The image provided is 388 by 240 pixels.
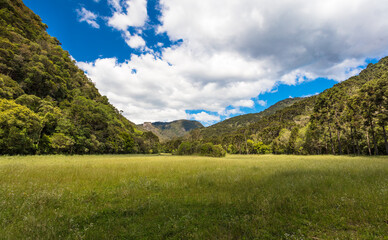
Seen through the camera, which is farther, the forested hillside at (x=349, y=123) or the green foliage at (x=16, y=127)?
the forested hillside at (x=349, y=123)

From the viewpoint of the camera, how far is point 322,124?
4722cm

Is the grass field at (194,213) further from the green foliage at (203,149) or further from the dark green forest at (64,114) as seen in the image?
the green foliage at (203,149)

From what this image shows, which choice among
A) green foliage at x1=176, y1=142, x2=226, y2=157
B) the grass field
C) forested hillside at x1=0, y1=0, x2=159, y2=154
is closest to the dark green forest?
forested hillside at x1=0, y1=0, x2=159, y2=154

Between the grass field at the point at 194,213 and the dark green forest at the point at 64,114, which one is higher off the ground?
the dark green forest at the point at 64,114

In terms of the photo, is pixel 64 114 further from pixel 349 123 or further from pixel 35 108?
pixel 349 123

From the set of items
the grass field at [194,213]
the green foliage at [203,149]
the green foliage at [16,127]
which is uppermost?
the green foliage at [16,127]

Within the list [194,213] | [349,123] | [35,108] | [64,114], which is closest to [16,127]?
[35,108]

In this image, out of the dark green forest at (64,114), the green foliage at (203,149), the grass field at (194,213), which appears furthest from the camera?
the green foliage at (203,149)

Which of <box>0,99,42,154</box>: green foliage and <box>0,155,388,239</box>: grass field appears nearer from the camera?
<box>0,155,388,239</box>: grass field

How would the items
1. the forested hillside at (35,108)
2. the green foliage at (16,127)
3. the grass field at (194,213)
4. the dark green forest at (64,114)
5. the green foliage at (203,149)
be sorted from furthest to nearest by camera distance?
the green foliage at (203,149), the dark green forest at (64,114), the forested hillside at (35,108), the green foliage at (16,127), the grass field at (194,213)

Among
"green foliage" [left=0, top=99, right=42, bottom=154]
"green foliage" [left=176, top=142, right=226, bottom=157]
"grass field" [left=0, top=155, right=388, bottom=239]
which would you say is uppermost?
"green foliage" [left=0, top=99, right=42, bottom=154]

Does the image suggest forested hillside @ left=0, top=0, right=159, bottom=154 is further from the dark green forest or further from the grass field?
the grass field

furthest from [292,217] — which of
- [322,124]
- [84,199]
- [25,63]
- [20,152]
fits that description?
[25,63]

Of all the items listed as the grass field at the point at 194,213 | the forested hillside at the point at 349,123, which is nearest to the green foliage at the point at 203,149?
the forested hillside at the point at 349,123
